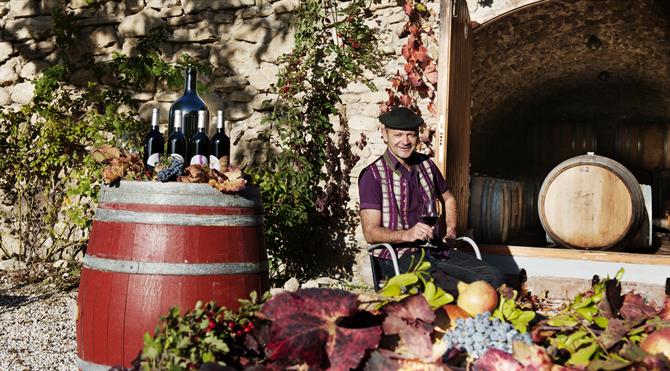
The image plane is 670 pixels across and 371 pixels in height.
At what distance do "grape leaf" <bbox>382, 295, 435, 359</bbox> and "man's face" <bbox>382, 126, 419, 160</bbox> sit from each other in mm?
2399

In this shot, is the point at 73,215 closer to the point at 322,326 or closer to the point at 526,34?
the point at 526,34

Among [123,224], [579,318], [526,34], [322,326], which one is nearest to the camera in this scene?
[322,326]

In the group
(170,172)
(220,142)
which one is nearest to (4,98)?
(220,142)

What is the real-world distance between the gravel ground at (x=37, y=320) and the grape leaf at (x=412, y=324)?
8.79ft

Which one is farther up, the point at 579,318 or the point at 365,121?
the point at 365,121

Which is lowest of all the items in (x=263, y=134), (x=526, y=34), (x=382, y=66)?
(x=263, y=134)

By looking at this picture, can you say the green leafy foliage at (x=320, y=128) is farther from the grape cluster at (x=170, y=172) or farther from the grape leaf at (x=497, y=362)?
the grape leaf at (x=497, y=362)

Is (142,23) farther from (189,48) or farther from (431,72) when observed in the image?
(431,72)

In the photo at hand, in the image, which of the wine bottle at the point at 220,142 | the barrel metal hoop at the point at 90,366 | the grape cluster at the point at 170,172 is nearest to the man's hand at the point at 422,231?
the wine bottle at the point at 220,142

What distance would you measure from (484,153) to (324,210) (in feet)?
10.8

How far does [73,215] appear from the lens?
561cm

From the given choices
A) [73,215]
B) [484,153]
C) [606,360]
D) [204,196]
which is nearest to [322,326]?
[606,360]

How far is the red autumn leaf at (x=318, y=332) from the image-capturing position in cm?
120

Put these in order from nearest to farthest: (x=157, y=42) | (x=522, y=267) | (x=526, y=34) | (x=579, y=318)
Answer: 1. (x=579, y=318)
2. (x=522, y=267)
3. (x=157, y=42)
4. (x=526, y=34)
